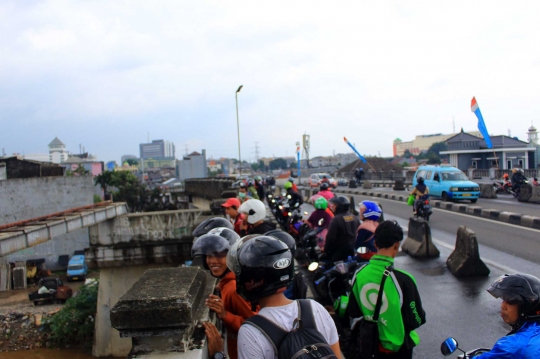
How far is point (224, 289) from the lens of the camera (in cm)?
309

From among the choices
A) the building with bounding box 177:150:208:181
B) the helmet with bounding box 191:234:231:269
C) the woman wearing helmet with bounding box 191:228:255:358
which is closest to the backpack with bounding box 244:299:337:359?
the woman wearing helmet with bounding box 191:228:255:358

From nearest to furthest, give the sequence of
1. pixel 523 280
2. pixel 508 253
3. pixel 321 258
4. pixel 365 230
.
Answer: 1. pixel 523 280
2. pixel 365 230
3. pixel 321 258
4. pixel 508 253

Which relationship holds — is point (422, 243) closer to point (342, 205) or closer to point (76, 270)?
point (342, 205)

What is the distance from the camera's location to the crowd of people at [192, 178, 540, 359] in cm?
194

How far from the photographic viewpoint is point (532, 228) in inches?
493

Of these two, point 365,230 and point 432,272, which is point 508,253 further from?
point 365,230

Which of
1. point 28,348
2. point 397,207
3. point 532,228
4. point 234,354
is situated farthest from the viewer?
point 397,207

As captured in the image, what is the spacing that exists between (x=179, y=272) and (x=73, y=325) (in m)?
13.6

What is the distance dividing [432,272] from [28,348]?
13.6 metres

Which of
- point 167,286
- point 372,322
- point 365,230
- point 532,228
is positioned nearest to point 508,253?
point 532,228

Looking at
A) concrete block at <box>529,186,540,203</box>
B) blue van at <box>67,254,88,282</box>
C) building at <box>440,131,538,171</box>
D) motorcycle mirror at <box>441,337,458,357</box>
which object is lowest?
blue van at <box>67,254,88,282</box>

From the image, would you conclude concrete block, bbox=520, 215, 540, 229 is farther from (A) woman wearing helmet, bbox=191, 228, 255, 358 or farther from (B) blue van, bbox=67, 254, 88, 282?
(B) blue van, bbox=67, 254, 88, 282

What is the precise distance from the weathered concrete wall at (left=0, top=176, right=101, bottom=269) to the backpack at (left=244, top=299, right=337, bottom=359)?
29.7 metres

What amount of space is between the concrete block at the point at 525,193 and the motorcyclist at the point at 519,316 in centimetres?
1846
